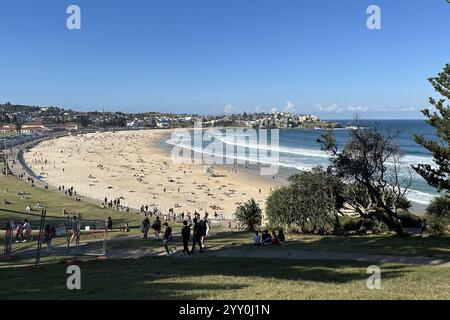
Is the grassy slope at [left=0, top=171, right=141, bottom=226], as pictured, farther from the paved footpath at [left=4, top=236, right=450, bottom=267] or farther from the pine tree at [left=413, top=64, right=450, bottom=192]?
the pine tree at [left=413, top=64, right=450, bottom=192]

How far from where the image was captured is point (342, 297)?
266 inches

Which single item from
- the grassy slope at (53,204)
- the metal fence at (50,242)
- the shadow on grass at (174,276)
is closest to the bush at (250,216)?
the grassy slope at (53,204)

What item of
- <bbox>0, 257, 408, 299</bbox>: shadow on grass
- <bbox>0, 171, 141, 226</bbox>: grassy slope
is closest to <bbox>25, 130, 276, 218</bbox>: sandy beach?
<bbox>0, 171, 141, 226</bbox>: grassy slope

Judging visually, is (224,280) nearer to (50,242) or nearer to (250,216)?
(50,242)

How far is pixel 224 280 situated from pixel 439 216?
1327 cm

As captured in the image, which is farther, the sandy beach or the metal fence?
the sandy beach

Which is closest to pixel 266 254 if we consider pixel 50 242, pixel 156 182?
pixel 50 242

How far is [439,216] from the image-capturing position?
61.5ft

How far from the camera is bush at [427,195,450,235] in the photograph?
18156mm

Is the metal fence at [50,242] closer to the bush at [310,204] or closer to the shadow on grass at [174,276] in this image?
the shadow on grass at [174,276]

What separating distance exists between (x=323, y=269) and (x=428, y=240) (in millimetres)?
6180

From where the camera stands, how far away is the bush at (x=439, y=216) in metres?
18.2

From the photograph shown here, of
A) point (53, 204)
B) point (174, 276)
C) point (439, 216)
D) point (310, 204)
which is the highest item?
point (174, 276)

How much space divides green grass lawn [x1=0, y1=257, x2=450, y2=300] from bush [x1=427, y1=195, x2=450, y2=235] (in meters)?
8.44
